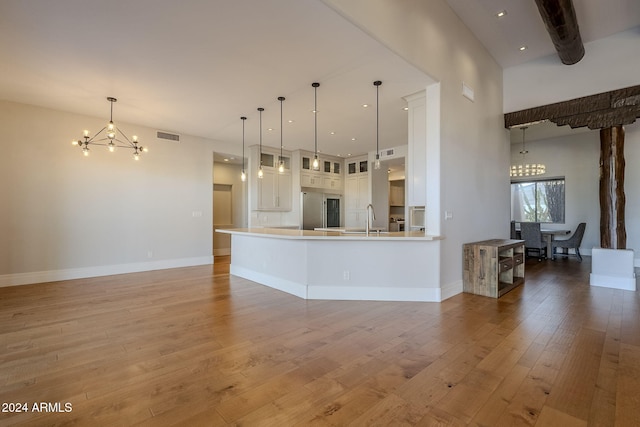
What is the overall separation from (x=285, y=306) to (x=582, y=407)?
2.79 meters

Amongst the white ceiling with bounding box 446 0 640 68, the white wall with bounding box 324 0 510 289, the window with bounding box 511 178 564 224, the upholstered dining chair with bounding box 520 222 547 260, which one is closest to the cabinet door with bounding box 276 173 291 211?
the white wall with bounding box 324 0 510 289

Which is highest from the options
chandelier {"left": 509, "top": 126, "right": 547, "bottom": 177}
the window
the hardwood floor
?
chandelier {"left": 509, "top": 126, "right": 547, "bottom": 177}

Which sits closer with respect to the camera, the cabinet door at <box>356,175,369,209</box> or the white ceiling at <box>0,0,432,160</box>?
the white ceiling at <box>0,0,432,160</box>

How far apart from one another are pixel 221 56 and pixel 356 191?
20.7 ft

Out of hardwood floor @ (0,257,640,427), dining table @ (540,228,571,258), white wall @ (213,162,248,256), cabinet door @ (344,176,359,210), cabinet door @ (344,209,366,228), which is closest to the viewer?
hardwood floor @ (0,257,640,427)

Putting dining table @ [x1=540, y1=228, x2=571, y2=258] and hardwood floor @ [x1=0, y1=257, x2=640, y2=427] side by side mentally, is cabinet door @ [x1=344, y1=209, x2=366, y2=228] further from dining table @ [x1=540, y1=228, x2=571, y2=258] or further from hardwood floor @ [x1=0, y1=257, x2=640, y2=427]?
hardwood floor @ [x1=0, y1=257, x2=640, y2=427]

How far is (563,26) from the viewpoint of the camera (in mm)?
3850

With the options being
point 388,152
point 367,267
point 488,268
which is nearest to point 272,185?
point 388,152

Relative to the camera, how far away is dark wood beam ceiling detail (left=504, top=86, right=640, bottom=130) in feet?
15.1

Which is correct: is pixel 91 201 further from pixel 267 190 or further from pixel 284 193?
pixel 284 193

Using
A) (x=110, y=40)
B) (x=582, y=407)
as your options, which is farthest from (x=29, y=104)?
(x=582, y=407)

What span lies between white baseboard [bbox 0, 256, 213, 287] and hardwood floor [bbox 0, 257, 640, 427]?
38.3 inches

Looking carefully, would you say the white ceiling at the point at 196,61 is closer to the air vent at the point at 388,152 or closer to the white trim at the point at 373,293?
the air vent at the point at 388,152

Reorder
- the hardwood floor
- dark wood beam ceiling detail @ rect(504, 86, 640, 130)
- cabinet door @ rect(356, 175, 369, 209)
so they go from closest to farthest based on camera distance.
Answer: the hardwood floor, dark wood beam ceiling detail @ rect(504, 86, 640, 130), cabinet door @ rect(356, 175, 369, 209)
